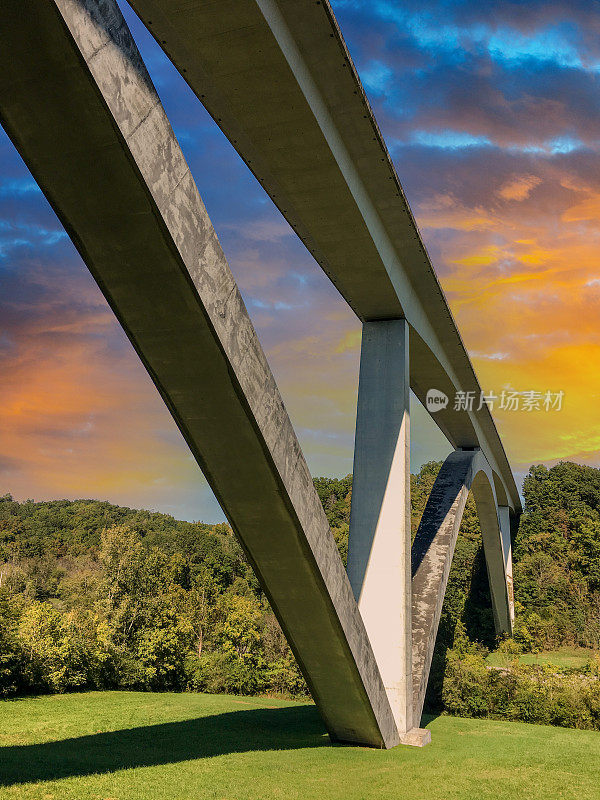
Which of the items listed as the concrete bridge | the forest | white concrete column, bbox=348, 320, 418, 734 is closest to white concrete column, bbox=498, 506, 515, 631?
the forest

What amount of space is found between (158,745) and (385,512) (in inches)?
220

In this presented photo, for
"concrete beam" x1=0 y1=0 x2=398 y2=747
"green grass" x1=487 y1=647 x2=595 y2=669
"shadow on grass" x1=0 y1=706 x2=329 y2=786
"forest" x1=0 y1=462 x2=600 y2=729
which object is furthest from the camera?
"green grass" x1=487 y1=647 x2=595 y2=669

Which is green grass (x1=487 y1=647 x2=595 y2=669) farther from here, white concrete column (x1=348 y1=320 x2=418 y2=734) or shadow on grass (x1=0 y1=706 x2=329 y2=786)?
white concrete column (x1=348 y1=320 x2=418 y2=734)

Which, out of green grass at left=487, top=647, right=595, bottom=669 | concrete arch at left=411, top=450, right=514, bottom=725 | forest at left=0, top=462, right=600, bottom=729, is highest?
concrete arch at left=411, top=450, right=514, bottom=725

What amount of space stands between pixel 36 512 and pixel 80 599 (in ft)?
218

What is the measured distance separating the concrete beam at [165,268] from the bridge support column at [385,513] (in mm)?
3364

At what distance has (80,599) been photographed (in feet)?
112

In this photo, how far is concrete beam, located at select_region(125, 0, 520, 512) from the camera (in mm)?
6840

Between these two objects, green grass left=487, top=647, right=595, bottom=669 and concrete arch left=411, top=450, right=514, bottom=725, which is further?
green grass left=487, top=647, right=595, bottom=669

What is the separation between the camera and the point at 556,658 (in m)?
35.7

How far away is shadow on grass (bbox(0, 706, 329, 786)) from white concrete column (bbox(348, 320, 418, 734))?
186 cm

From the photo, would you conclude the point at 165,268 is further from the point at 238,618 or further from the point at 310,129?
the point at 238,618

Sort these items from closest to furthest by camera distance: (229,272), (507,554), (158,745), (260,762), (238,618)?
1. (229,272)
2. (260,762)
3. (158,745)
4. (238,618)
5. (507,554)

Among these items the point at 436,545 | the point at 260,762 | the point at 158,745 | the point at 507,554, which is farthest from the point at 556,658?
the point at 260,762
